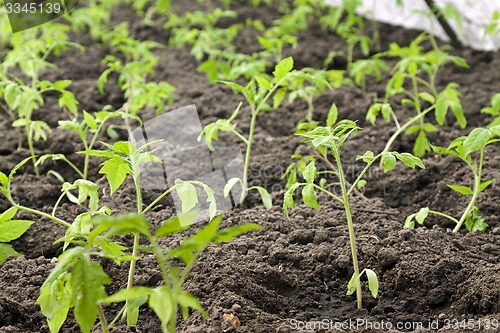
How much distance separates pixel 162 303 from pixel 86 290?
25 cm

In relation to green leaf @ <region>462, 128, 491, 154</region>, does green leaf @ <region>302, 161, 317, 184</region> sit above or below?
above

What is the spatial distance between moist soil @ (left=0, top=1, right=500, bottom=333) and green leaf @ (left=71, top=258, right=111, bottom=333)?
1.55 feet

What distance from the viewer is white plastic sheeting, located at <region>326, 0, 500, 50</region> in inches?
223

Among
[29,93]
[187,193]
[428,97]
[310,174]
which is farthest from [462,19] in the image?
[187,193]


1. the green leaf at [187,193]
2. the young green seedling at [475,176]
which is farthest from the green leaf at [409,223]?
the green leaf at [187,193]

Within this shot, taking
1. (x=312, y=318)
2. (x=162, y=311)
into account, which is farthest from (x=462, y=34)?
(x=162, y=311)

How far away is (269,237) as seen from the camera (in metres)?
2.89

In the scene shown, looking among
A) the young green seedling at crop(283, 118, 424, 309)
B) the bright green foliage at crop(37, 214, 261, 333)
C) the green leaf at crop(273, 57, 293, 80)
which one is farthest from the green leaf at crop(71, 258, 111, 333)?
the green leaf at crop(273, 57, 293, 80)

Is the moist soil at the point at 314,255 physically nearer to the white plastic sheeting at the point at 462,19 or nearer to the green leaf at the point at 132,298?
the green leaf at the point at 132,298

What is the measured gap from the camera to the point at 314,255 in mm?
2744

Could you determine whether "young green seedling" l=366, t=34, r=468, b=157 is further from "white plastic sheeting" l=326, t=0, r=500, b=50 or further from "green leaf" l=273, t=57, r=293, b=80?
"white plastic sheeting" l=326, t=0, r=500, b=50

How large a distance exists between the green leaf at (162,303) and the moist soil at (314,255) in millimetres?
524

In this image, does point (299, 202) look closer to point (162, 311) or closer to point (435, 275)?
point (435, 275)

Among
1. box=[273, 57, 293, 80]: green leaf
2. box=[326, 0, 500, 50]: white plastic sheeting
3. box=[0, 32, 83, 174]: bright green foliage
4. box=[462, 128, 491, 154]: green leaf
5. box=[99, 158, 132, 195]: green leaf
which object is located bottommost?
box=[326, 0, 500, 50]: white plastic sheeting
